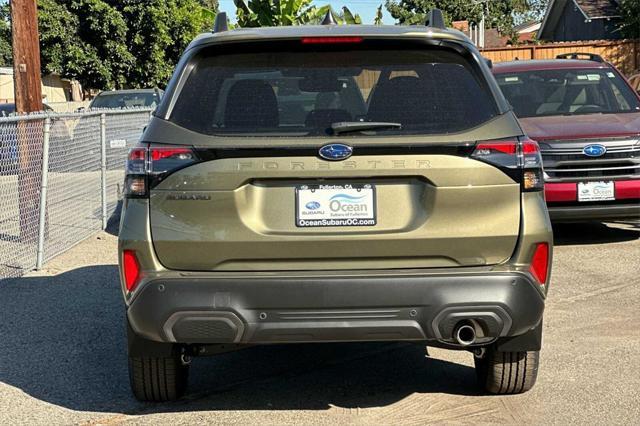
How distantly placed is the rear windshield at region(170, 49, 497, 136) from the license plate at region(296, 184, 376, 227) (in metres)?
0.27

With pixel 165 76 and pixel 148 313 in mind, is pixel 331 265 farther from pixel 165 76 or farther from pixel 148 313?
pixel 165 76

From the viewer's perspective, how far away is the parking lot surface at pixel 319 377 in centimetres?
510

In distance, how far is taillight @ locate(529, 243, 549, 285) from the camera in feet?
14.8

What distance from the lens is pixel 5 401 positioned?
5445 mm

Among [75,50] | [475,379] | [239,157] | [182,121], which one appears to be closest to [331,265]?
[239,157]

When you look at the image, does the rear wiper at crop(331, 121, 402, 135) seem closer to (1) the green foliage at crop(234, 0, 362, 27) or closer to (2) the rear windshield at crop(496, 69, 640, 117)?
(2) the rear windshield at crop(496, 69, 640, 117)

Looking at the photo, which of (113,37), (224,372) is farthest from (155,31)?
(224,372)

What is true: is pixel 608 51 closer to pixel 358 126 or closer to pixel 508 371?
pixel 508 371

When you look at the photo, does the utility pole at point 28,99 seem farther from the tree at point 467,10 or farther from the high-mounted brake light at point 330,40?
the tree at point 467,10

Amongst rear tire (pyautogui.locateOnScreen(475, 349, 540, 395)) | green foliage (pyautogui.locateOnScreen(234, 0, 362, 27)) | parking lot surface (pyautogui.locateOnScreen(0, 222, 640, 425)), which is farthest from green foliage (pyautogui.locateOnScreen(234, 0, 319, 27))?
rear tire (pyautogui.locateOnScreen(475, 349, 540, 395))

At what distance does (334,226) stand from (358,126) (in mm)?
469

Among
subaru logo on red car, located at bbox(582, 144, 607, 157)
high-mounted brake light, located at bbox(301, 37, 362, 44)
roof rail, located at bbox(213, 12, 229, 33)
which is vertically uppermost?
roof rail, located at bbox(213, 12, 229, 33)

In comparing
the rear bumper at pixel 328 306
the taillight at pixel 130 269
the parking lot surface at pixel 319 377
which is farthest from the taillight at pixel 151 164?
the parking lot surface at pixel 319 377

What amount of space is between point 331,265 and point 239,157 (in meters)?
0.64
